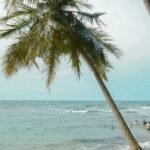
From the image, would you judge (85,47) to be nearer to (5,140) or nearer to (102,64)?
(102,64)

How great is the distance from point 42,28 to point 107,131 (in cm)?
2717

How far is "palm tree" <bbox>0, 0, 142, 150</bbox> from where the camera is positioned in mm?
10406

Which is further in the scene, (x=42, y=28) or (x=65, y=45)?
(x=65, y=45)

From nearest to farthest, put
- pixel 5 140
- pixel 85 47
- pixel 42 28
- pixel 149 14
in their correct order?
pixel 149 14 → pixel 42 28 → pixel 85 47 → pixel 5 140

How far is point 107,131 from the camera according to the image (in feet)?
120

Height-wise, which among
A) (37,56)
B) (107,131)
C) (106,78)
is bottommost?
(107,131)

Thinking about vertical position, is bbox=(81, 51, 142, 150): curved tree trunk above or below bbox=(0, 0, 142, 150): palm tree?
below

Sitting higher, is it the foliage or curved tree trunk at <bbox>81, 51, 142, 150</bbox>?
the foliage

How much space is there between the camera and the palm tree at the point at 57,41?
34.1 feet

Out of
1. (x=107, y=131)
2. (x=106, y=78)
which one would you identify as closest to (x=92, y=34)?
(x=106, y=78)

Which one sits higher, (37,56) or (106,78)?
(37,56)

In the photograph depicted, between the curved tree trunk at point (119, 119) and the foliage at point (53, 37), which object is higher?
the foliage at point (53, 37)

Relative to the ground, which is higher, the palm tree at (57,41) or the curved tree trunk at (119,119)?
the palm tree at (57,41)

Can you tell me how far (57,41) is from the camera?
11070 mm
